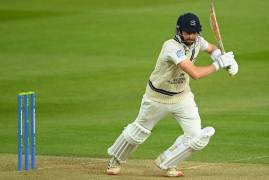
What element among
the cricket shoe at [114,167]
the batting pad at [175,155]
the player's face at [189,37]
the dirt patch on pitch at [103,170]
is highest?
the player's face at [189,37]

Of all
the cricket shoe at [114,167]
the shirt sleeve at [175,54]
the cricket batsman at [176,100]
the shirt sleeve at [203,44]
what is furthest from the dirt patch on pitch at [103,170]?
the shirt sleeve at [203,44]

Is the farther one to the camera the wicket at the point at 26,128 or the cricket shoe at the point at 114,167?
the cricket shoe at the point at 114,167

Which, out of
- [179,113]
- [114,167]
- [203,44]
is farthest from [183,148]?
[203,44]

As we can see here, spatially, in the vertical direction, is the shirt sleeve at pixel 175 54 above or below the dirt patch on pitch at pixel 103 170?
above

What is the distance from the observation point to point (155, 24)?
1094 inches

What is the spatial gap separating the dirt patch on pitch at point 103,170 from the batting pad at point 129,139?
0.25 m

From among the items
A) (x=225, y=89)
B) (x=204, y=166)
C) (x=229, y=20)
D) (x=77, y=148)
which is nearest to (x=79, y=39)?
(x=229, y=20)

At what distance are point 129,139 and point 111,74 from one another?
1062 cm

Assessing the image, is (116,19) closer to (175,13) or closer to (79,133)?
(175,13)

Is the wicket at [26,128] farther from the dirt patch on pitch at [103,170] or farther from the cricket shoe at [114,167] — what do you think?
the cricket shoe at [114,167]

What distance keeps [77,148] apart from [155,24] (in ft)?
47.6

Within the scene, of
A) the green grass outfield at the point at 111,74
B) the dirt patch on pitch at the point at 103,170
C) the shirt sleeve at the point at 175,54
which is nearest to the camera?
the shirt sleeve at the point at 175,54

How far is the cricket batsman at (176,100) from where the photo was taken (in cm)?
1070

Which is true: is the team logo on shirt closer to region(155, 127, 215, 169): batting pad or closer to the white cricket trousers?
the white cricket trousers
